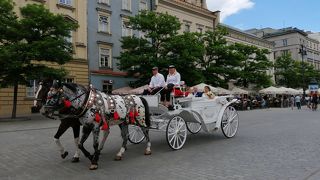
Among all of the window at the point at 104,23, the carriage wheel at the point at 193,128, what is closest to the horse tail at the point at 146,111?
the carriage wheel at the point at 193,128

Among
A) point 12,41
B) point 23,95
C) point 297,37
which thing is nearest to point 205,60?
point 23,95

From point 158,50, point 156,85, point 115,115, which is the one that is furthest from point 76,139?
point 158,50

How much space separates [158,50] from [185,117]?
75.9 feet

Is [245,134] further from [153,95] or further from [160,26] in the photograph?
[160,26]

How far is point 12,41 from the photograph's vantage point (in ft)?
77.6

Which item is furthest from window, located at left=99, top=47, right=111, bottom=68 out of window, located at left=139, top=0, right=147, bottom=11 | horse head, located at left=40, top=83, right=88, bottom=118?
horse head, located at left=40, top=83, right=88, bottom=118

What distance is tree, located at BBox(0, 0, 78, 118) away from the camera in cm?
2256

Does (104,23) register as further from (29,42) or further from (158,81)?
(158,81)

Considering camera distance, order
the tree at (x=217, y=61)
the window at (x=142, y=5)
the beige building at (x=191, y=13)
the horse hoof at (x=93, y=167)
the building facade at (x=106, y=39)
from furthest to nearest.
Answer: the beige building at (x=191, y=13) → the window at (x=142, y=5) → the tree at (x=217, y=61) → the building facade at (x=106, y=39) → the horse hoof at (x=93, y=167)

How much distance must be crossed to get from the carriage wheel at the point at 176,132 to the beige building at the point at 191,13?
1339 inches

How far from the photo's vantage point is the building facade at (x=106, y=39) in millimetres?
36031

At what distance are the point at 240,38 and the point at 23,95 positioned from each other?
135 ft

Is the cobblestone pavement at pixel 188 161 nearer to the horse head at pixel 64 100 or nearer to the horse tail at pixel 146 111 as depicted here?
the horse tail at pixel 146 111

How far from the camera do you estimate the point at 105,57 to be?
37719mm
